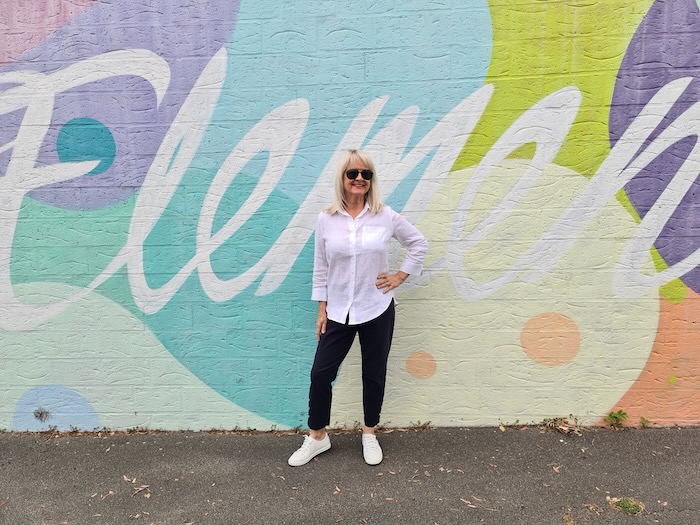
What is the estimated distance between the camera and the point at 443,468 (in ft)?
9.53

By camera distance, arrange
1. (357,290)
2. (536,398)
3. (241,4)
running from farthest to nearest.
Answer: (536,398)
(241,4)
(357,290)

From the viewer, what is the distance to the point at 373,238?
276cm

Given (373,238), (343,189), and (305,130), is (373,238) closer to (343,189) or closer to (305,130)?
(343,189)

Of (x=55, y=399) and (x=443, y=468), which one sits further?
(x=55, y=399)

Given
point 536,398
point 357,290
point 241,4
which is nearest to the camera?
point 357,290

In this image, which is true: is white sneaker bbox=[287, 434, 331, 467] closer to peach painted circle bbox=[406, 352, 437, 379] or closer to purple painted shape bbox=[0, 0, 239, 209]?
peach painted circle bbox=[406, 352, 437, 379]

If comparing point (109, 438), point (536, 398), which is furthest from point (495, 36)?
point (109, 438)

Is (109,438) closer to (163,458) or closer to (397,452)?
(163,458)

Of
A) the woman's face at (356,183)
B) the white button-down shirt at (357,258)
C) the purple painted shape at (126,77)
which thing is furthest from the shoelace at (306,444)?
the purple painted shape at (126,77)

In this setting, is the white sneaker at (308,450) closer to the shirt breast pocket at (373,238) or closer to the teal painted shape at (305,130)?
the teal painted shape at (305,130)

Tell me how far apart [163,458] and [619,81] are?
3481 mm

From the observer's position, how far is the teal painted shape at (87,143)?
3131 millimetres

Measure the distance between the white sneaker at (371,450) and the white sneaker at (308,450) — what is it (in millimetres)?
230

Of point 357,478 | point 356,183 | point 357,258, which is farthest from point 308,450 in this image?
point 356,183
